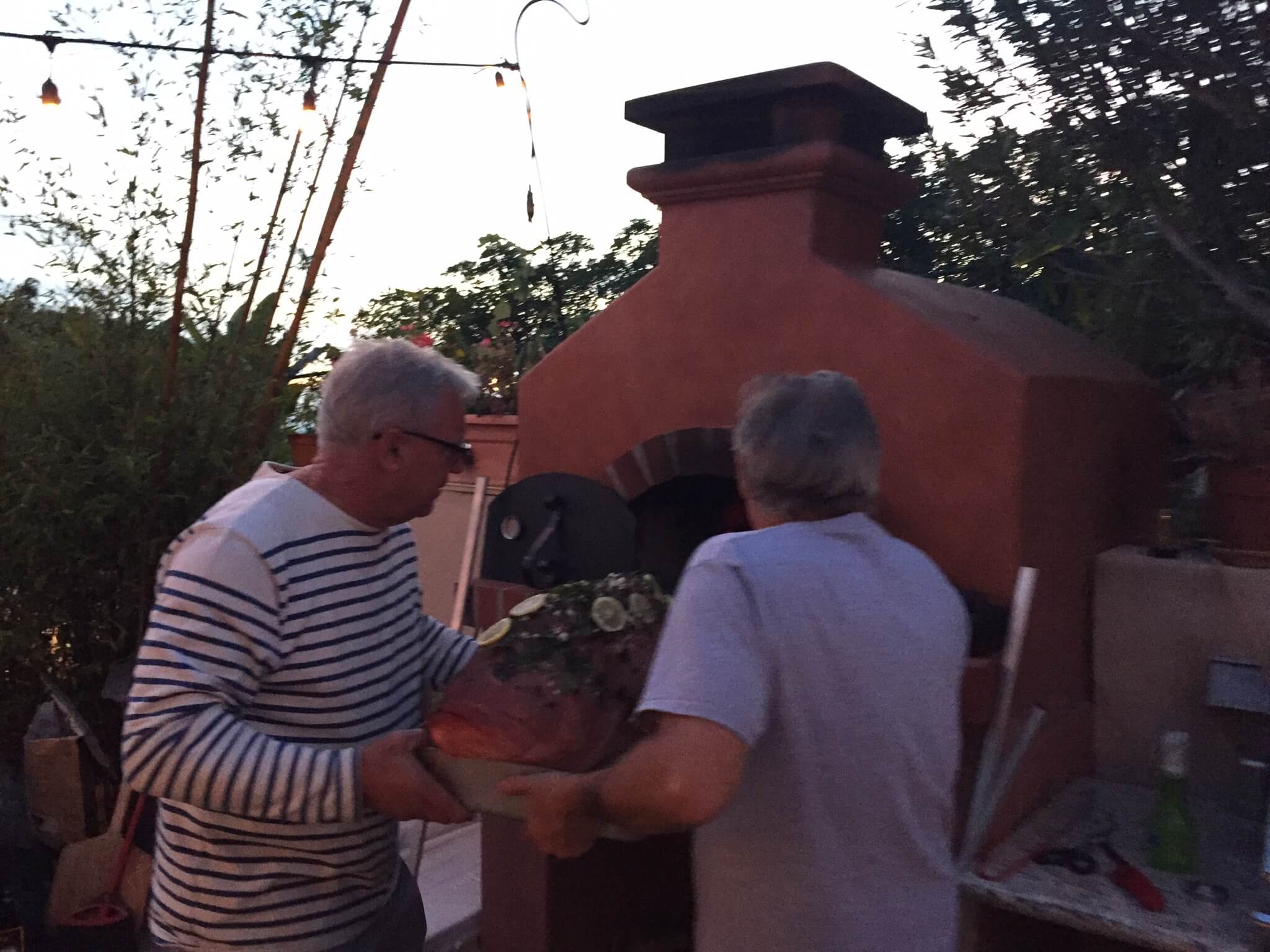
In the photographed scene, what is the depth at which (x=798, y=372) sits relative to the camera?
240 cm

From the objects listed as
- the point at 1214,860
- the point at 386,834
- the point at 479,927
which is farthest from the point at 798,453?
the point at 479,927

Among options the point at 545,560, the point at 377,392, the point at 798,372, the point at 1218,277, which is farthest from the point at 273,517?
the point at 1218,277

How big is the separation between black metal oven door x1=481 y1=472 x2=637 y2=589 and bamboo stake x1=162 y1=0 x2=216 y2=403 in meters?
1.06

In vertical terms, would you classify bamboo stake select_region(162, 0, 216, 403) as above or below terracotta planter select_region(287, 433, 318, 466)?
above

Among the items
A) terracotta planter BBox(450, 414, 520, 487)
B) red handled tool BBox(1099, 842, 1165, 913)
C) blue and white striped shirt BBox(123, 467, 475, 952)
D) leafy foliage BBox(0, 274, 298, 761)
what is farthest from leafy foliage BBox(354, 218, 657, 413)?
red handled tool BBox(1099, 842, 1165, 913)

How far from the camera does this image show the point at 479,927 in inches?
104

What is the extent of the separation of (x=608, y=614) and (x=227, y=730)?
0.60 metres

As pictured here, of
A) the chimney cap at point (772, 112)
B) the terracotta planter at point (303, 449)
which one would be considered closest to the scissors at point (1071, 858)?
the chimney cap at point (772, 112)

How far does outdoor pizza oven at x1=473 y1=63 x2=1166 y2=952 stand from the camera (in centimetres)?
213

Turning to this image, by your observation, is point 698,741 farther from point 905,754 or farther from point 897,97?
point 897,97

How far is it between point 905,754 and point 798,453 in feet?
1.31

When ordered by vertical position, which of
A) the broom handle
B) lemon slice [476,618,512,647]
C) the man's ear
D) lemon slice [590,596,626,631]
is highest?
the man's ear

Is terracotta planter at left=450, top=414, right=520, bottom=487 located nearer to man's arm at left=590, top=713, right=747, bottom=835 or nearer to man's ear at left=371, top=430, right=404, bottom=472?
man's ear at left=371, top=430, right=404, bottom=472

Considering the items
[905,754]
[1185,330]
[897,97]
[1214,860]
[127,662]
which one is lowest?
[1214,860]
